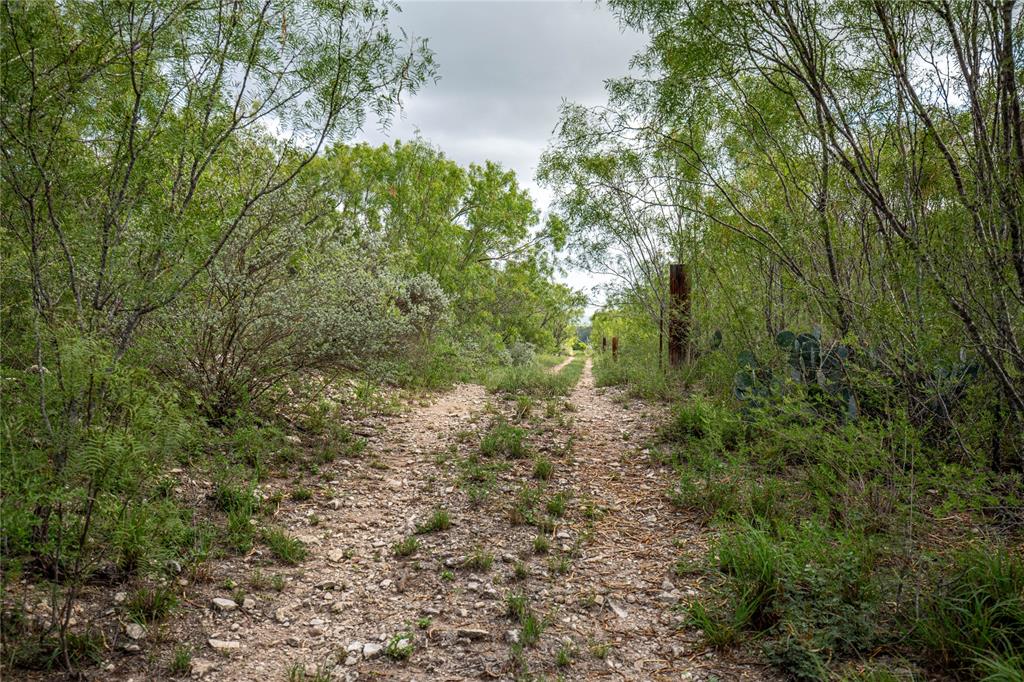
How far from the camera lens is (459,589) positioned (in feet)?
10.6

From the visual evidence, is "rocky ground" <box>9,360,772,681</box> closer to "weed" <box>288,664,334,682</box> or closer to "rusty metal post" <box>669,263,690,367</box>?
"weed" <box>288,664,334,682</box>

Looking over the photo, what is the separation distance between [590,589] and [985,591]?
1925 millimetres

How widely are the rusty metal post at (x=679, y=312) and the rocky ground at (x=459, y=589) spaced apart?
144 inches

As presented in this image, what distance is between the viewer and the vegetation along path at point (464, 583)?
8.53 ft

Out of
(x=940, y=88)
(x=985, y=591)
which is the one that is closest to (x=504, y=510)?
(x=985, y=591)

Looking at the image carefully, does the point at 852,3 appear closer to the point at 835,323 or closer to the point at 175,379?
the point at 835,323

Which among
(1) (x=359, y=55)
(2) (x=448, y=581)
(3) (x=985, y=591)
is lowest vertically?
(2) (x=448, y=581)

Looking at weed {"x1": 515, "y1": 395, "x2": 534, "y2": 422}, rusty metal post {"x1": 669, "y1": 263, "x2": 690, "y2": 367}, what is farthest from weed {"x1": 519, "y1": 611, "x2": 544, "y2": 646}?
rusty metal post {"x1": 669, "y1": 263, "x2": 690, "y2": 367}

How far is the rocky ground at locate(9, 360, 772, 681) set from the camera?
8.44ft

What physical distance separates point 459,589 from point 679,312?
6347 millimetres

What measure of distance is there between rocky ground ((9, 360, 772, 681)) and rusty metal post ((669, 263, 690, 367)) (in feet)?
12.0

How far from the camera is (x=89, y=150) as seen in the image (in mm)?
3162

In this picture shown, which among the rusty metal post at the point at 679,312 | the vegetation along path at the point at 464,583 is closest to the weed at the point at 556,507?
the vegetation along path at the point at 464,583

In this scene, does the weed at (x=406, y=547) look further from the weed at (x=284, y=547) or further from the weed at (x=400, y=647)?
the weed at (x=400, y=647)
